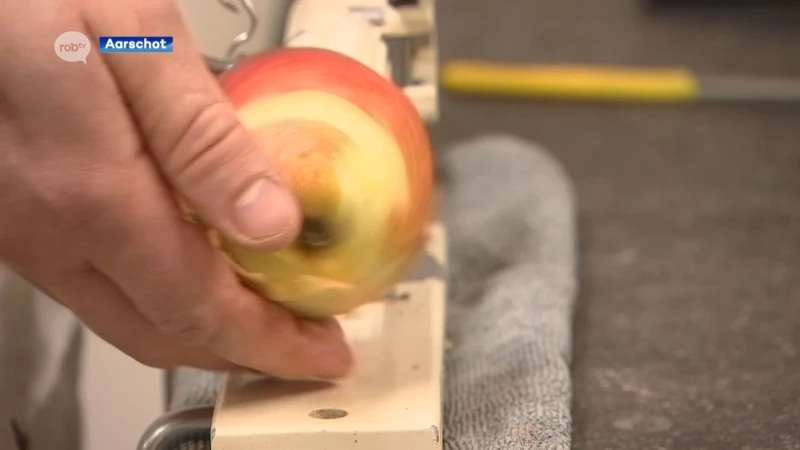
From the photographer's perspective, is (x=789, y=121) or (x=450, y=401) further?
(x=789, y=121)

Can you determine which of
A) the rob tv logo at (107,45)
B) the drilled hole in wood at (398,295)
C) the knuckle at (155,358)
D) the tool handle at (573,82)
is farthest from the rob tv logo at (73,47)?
the tool handle at (573,82)

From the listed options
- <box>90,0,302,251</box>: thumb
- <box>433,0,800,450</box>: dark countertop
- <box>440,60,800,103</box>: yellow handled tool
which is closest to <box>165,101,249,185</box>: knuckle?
<box>90,0,302,251</box>: thumb

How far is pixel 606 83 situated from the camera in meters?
0.94

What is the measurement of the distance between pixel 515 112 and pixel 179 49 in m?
0.70

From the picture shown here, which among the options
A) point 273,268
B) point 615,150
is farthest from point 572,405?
point 615,150

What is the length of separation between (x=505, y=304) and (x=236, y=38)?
22 cm

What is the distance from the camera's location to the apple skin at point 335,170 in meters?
0.29

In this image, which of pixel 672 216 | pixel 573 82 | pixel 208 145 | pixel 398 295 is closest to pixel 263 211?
pixel 208 145

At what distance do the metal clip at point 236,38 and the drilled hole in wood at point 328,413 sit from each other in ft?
0.45

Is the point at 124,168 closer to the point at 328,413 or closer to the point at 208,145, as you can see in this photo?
the point at 208,145

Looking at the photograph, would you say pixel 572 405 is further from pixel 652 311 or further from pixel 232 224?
pixel 232 224

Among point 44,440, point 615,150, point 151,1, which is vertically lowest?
point 44,440

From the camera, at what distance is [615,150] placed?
0.83m

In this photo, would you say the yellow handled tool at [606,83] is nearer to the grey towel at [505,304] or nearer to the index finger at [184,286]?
the grey towel at [505,304]
